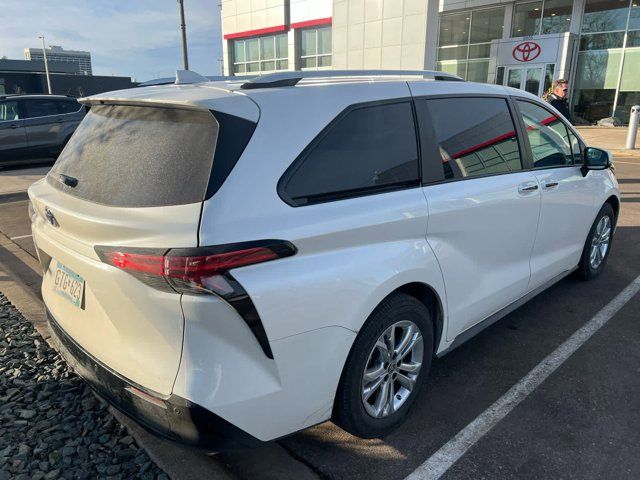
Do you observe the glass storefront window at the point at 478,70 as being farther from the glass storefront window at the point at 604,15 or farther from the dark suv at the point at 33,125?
the dark suv at the point at 33,125

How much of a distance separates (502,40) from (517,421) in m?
25.3

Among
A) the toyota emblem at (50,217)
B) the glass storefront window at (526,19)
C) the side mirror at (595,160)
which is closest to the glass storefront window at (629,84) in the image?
the glass storefront window at (526,19)

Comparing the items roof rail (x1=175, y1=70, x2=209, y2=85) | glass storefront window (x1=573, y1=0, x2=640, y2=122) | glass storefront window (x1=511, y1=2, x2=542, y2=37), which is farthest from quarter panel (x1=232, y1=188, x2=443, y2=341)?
glass storefront window (x1=511, y1=2, x2=542, y2=37)

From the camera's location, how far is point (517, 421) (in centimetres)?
273

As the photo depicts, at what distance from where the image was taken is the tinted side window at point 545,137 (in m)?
3.62

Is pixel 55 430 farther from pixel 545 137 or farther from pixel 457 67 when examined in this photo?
pixel 457 67

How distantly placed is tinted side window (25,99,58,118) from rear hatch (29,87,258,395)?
35.2 feet

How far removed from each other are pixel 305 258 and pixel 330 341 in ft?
1.26

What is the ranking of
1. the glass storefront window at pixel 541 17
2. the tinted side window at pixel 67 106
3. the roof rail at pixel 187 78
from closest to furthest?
the roof rail at pixel 187 78
the tinted side window at pixel 67 106
the glass storefront window at pixel 541 17

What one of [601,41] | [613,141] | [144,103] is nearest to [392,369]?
[144,103]

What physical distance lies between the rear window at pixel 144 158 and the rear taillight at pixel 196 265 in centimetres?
21

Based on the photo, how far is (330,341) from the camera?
211 centimetres

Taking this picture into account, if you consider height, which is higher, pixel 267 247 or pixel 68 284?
pixel 267 247

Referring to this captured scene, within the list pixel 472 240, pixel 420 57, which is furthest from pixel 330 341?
pixel 420 57
